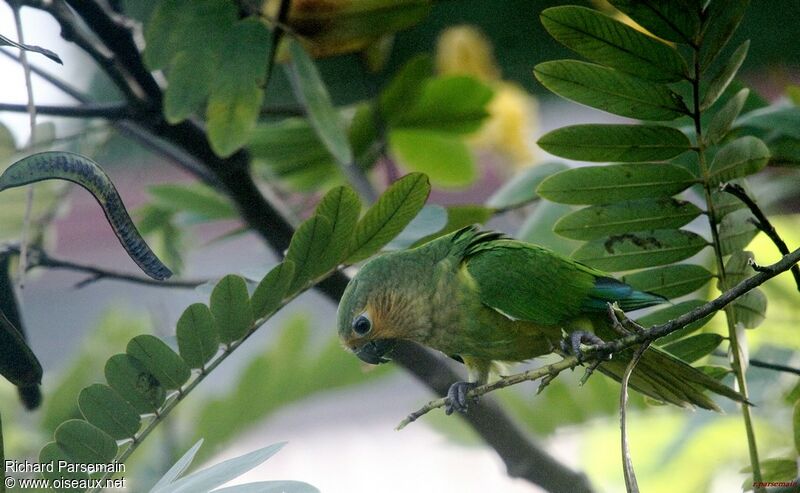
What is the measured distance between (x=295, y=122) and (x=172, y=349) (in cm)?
54

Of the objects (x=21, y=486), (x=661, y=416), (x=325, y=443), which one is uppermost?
(x=21, y=486)

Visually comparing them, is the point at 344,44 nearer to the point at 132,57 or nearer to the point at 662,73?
the point at 132,57

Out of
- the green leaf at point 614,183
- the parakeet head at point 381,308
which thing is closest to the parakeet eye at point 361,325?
the parakeet head at point 381,308

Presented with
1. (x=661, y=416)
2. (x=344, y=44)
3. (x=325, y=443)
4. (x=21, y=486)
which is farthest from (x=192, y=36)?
(x=325, y=443)

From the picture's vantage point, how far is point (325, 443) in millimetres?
1960

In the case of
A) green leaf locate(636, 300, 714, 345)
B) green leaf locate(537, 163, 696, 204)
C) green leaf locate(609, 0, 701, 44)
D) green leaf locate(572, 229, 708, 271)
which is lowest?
green leaf locate(636, 300, 714, 345)

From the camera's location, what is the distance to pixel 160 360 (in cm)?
54

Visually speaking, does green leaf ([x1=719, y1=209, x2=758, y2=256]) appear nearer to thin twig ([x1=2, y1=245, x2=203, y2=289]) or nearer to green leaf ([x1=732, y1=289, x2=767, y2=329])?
green leaf ([x1=732, y1=289, x2=767, y2=329])

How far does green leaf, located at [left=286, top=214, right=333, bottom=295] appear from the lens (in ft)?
1.84

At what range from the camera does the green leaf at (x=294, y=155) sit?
1.02 m

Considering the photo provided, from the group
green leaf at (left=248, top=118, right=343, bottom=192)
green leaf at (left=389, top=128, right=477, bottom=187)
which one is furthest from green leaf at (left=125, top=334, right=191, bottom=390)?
green leaf at (left=389, top=128, right=477, bottom=187)

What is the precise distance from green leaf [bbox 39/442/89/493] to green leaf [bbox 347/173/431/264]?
236 mm

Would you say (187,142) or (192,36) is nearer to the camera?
(192,36)

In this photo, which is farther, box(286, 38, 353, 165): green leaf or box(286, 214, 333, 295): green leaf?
box(286, 38, 353, 165): green leaf
